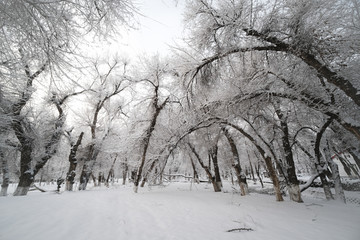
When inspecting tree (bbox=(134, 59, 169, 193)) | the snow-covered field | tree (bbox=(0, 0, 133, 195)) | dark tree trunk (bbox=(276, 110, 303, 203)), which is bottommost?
the snow-covered field

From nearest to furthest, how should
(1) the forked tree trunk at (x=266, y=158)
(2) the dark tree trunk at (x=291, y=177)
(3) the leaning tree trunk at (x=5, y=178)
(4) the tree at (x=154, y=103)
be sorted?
1. (1) the forked tree trunk at (x=266, y=158)
2. (2) the dark tree trunk at (x=291, y=177)
3. (4) the tree at (x=154, y=103)
4. (3) the leaning tree trunk at (x=5, y=178)

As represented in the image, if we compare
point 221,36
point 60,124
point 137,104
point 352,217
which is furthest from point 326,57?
point 60,124

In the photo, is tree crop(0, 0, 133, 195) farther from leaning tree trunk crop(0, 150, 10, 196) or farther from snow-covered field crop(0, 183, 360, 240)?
leaning tree trunk crop(0, 150, 10, 196)

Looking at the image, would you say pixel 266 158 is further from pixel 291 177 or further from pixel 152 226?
pixel 152 226

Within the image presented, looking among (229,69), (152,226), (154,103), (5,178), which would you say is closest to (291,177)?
(229,69)

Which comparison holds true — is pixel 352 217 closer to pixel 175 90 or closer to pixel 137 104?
pixel 175 90

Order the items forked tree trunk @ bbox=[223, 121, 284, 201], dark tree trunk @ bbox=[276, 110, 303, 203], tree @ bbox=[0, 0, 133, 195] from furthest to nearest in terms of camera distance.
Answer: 1. dark tree trunk @ bbox=[276, 110, 303, 203]
2. forked tree trunk @ bbox=[223, 121, 284, 201]
3. tree @ bbox=[0, 0, 133, 195]

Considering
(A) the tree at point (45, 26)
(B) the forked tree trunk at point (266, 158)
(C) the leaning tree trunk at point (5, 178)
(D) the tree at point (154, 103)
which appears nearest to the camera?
(A) the tree at point (45, 26)

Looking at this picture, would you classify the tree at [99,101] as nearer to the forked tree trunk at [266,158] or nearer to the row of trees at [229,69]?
the row of trees at [229,69]

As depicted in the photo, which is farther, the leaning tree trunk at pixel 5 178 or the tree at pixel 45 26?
the leaning tree trunk at pixel 5 178

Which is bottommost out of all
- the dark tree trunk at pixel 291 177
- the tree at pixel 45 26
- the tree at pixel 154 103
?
the dark tree trunk at pixel 291 177

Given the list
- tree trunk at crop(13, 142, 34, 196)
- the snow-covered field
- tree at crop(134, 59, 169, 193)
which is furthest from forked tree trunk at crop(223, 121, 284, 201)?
tree trunk at crop(13, 142, 34, 196)

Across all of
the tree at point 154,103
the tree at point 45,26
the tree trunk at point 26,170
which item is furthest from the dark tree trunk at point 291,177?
the tree trunk at point 26,170

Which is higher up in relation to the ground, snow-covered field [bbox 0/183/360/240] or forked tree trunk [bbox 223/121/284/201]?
forked tree trunk [bbox 223/121/284/201]
